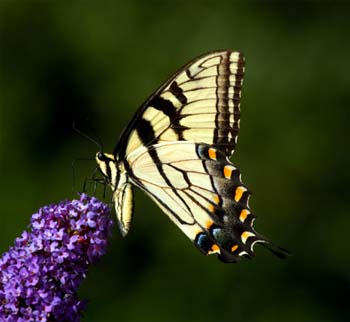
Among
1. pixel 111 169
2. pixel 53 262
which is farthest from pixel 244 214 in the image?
pixel 53 262

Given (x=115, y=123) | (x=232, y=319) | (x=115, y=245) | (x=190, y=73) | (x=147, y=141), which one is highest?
(x=190, y=73)

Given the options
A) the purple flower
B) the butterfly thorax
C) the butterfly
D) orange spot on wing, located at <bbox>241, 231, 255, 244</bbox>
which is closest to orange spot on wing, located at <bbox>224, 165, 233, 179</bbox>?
the butterfly

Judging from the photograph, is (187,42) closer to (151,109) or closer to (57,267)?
(151,109)

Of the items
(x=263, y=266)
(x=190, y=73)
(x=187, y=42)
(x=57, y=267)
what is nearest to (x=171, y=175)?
(x=190, y=73)

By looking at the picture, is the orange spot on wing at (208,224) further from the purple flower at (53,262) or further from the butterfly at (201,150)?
the purple flower at (53,262)

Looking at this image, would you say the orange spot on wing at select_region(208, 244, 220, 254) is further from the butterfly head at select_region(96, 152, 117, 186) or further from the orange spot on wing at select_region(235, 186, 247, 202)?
the butterfly head at select_region(96, 152, 117, 186)

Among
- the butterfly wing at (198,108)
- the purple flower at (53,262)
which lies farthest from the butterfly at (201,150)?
the purple flower at (53,262)

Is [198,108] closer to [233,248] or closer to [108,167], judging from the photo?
[108,167]
